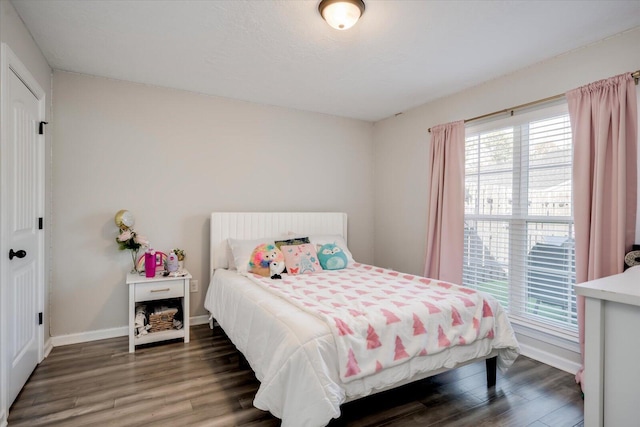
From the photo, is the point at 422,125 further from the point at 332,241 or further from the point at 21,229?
the point at 21,229

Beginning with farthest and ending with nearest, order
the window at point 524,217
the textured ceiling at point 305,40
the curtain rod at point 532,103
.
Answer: the window at point 524,217 < the curtain rod at point 532,103 < the textured ceiling at point 305,40

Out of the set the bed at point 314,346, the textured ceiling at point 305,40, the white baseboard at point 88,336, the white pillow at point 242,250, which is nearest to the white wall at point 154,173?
the white baseboard at point 88,336

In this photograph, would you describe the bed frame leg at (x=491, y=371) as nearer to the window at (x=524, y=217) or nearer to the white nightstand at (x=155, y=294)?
the window at (x=524, y=217)

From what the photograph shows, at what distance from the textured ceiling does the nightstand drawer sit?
188 centimetres

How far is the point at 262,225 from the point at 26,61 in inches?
90.1

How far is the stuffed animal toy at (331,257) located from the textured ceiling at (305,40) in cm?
164

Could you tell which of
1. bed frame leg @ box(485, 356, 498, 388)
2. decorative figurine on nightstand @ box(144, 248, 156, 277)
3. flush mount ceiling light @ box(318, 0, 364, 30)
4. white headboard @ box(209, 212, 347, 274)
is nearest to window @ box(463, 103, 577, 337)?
bed frame leg @ box(485, 356, 498, 388)

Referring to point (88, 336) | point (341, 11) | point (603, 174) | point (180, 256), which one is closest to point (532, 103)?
point (603, 174)

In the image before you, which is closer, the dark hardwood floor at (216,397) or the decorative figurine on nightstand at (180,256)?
the dark hardwood floor at (216,397)

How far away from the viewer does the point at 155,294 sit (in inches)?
114

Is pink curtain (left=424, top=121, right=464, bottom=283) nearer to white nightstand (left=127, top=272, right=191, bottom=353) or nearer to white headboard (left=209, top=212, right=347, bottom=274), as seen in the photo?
white headboard (left=209, top=212, right=347, bottom=274)

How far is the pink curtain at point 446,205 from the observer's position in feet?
10.8

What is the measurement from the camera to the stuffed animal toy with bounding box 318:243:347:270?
330 cm

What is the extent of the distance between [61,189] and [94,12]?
1587 millimetres
